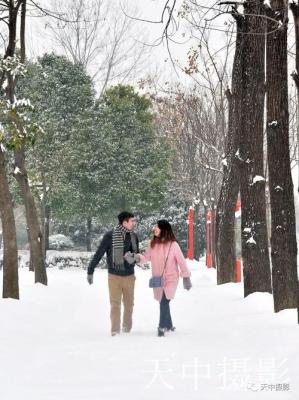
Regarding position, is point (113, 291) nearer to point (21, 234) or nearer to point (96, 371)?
point (96, 371)

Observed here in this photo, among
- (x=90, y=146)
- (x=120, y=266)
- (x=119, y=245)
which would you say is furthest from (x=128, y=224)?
(x=90, y=146)

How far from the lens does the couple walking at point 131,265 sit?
12.1 m

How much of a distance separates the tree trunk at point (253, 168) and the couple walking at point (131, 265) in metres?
4.15

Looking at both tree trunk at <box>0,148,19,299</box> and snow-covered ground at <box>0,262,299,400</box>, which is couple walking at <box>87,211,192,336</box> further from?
tree trunk at <box>0,148,19,299</box>

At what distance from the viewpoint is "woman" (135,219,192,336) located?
475 inches

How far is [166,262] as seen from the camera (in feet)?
39.8

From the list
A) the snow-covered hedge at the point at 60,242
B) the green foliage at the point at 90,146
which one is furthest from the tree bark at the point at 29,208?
the snow-covered hedge at the point at 60,242

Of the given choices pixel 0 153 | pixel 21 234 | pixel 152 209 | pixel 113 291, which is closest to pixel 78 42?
pixel 152 209

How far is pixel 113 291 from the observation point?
478 inches

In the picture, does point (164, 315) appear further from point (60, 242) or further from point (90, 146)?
point (60, 242)

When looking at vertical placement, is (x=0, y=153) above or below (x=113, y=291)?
above

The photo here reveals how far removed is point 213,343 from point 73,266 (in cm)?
3376

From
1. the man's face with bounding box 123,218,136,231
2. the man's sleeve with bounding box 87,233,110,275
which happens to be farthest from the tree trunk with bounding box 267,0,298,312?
the man's sleeve with bounding box 87,233,110,275

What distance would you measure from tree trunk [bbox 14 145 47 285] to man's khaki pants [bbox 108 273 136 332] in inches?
438
